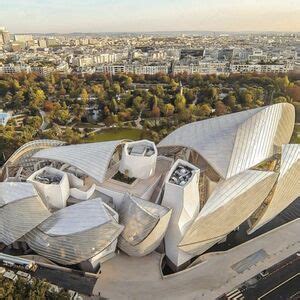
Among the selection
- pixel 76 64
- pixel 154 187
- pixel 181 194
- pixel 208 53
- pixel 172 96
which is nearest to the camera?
pixel 181 194

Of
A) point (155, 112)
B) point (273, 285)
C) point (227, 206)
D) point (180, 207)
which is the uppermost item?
point (155, 112)

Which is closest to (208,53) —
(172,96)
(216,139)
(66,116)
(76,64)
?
(76,64)

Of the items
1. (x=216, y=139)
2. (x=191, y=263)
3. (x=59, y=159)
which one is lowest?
(x=191, y=263)

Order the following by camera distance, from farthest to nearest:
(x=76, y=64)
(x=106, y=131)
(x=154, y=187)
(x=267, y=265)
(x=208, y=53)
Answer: (x=208, y=53)
(x=76, y=64)
(x=106, y=131)
(x=154, y=187)
(x=267, y=265)

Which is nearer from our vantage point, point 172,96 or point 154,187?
point 154,187

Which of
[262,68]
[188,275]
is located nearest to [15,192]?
[188,275]

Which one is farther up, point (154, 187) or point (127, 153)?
point (127, 153)

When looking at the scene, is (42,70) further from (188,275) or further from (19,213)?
(188,275)

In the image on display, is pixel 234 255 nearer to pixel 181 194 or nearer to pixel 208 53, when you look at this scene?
pixel 181 194
